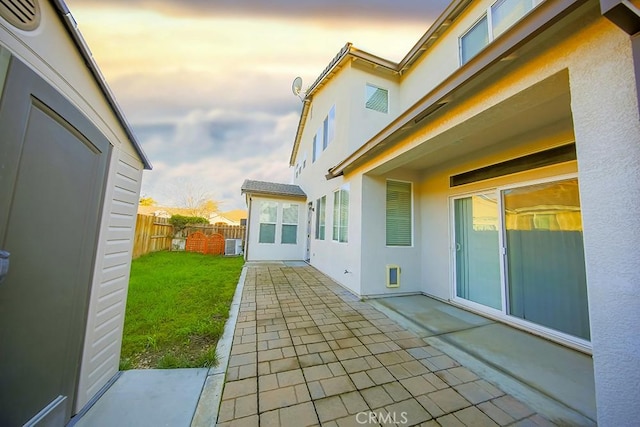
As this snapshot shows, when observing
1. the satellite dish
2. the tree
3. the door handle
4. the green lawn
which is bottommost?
the green lawn

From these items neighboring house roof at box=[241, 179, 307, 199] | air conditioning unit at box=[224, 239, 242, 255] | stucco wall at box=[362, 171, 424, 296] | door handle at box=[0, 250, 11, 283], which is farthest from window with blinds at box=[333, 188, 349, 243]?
air conditioning unit at box=[224, 239, 242, 255]

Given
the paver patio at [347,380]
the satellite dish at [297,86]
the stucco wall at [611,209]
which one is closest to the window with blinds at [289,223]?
the satellite dish at [297,86]

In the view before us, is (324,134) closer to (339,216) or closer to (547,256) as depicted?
(339,216)

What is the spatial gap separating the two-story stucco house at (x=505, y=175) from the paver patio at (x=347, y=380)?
889 millimetres

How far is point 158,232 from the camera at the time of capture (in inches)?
445

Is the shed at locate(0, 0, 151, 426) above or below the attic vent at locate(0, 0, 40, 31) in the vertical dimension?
below

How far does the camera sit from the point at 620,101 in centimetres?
132

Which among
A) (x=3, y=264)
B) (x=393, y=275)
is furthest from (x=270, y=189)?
(x=3, y=264)

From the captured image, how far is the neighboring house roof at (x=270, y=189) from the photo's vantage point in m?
9.22

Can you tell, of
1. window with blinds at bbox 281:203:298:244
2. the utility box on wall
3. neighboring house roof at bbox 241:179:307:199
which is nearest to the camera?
the utility box on wall

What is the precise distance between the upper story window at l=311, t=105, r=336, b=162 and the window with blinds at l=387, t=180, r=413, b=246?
3.02 m

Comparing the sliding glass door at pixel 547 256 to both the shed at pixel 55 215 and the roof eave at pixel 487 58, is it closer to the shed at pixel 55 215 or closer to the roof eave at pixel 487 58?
the roof eave at pixel 487 58

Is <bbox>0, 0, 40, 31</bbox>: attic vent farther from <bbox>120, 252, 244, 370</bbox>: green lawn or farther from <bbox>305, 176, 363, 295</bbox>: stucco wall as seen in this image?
<bbox>305, 176, 363, 295</bbox>: stucco wall

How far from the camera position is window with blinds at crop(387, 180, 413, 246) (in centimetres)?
503
